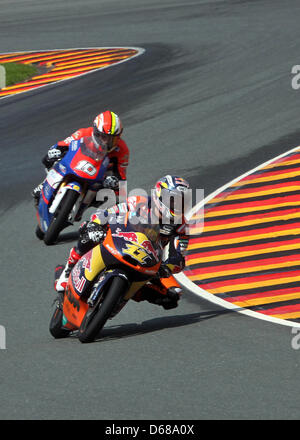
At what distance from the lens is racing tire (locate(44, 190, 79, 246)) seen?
1438 centimetres

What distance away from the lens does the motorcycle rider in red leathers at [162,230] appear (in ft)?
33.2

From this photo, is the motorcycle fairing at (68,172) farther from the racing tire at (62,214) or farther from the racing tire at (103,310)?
the racing tire at (103,310)

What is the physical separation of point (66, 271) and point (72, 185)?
3.91 meters

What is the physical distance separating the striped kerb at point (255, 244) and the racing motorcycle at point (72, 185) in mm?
1774

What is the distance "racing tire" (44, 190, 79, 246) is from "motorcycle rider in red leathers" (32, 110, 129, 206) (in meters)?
0.54

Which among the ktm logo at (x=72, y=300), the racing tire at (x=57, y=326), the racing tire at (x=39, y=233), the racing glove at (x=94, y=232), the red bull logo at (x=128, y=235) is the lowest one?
the racing tire at (x=39, y=233)

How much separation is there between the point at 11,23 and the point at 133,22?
460 centimetres

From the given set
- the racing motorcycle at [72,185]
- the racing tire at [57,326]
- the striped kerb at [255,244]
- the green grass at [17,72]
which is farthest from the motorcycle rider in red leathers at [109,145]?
the green grass at [17,72]

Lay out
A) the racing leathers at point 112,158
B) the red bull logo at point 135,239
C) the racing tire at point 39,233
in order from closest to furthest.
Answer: the red bull logo at point 135,239 → the racing leathers at point 112,158 → the racing tire at point 39,233

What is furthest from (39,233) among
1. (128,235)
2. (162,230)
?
(128,235)

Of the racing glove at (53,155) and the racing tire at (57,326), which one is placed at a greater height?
the racing glove at (53,155)

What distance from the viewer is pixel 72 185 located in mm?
14438

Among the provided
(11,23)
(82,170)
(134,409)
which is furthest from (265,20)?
(134,409)

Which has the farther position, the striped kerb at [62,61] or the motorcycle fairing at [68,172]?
the striped kerb at [62,61]
